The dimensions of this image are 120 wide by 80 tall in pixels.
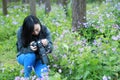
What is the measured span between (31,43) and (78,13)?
8.81ft

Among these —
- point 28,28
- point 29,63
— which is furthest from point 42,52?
point 28,28

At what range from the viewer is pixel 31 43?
462cm

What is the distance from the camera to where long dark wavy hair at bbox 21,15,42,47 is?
4.53m

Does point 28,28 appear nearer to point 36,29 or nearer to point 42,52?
point 36,29

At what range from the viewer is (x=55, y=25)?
307 inches

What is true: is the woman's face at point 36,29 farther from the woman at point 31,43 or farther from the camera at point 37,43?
the camera at point 37,43

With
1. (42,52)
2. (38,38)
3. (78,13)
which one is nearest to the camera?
(42,52)

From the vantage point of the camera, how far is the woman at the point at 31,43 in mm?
4574

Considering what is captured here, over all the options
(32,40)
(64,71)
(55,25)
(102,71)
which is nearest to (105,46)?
(102,71)

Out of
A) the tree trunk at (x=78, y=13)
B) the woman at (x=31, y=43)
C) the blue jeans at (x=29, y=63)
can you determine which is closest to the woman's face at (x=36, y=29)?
the woman at (x=31, y=43)

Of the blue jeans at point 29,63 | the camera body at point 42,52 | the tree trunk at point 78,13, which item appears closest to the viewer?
the camera body at point 42,52

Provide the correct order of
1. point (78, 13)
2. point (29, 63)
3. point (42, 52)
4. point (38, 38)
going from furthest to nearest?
point (78, 13) → point (38, 38) → point (29, 63) → point (42, 52)

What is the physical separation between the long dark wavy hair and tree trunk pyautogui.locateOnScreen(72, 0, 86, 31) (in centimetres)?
244

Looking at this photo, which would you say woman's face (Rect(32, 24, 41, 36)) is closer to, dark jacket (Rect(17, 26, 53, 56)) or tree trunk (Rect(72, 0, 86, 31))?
dark jacket (Rect(17, 26, 53, 56))
